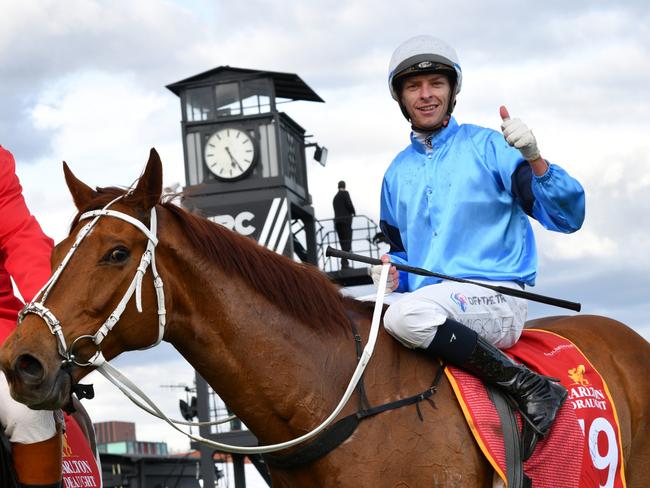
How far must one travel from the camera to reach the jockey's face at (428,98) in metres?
5.35

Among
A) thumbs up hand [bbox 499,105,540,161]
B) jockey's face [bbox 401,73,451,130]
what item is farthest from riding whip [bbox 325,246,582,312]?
jockey's face [bbox 401,73,451,130]

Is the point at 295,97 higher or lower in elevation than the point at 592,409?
higher

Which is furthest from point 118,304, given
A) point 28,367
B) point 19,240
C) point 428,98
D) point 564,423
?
point 564,423

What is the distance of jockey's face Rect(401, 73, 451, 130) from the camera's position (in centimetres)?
535

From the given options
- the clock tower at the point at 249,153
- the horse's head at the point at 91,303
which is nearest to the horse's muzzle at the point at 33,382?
the horse's head at the point at 91,303

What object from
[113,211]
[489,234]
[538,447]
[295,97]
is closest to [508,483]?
[538,447]

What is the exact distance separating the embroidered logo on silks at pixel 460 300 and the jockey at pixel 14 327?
5.48ft

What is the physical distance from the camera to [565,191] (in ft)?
15.9

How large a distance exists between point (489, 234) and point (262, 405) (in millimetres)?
1297

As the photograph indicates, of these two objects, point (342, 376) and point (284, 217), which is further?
point (284, 217)

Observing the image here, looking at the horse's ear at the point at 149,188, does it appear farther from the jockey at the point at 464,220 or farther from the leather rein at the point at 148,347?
the jockey at the point at 464,220

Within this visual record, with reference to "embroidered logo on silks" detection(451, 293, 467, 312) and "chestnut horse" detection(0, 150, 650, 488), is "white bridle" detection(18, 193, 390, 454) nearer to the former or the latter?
"chestnut horse" detection(0, 150, 650, 488)

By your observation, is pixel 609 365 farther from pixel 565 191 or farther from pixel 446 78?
pixel 446 78

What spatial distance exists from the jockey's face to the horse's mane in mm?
987
